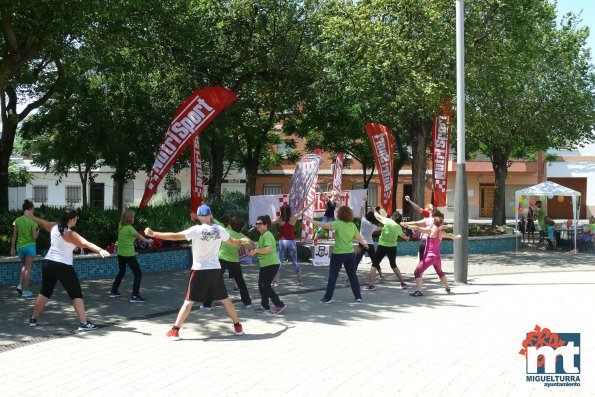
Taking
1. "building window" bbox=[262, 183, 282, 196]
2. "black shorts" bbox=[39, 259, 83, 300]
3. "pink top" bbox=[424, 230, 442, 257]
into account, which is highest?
"building window" bbox=[262, 183, 282, 196]

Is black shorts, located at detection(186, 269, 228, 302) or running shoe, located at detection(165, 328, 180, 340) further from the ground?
black shorts, located at detection(186, 269, 228, 302)

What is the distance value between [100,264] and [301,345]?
7.34 meters

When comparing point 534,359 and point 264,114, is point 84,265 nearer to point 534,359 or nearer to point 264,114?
point 534,359

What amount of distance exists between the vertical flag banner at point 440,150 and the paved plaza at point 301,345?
7.34 m

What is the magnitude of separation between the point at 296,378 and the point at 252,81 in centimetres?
2047

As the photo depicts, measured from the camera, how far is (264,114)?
102 ft

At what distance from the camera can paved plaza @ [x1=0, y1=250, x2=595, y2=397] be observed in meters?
5.96

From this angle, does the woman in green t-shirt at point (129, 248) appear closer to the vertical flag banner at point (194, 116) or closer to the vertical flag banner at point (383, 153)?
the vertical flag banner at point (194, 116)

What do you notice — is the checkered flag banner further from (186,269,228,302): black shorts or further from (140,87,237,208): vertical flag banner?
(186,269,228,302): black shorts

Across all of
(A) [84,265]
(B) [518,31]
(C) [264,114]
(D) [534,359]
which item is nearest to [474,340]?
(D) [534,359]

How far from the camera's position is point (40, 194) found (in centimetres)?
4638

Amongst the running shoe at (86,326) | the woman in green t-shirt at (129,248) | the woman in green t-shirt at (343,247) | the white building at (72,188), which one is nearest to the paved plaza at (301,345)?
the running shoe at (86,326)

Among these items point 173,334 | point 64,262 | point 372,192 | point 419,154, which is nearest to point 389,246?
point 173,334

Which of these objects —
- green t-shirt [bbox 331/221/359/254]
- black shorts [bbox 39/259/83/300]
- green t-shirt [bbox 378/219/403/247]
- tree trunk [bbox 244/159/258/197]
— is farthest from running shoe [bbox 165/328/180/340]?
tree trunk [bbox 244/159/258/197]
